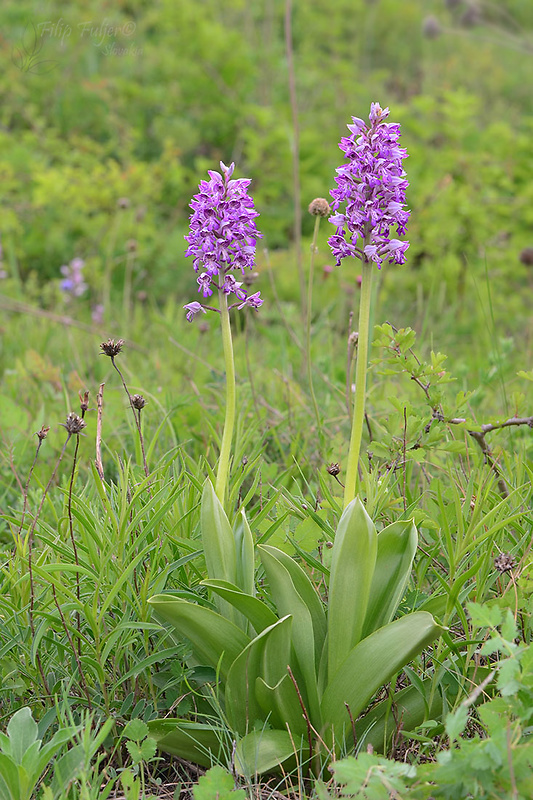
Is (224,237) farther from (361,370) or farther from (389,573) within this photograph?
(389,573)

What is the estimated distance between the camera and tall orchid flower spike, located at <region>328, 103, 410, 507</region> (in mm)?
1361

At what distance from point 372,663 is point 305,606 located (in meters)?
0.15

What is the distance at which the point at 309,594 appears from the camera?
4.94 ft

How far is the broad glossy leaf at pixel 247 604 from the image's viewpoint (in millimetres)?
1349

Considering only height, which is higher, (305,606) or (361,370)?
(361,370)

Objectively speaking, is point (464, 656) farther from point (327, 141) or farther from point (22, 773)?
point (327, 141)

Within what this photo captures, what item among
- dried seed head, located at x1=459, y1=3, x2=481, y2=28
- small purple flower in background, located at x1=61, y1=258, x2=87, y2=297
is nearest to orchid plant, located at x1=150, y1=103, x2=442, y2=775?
small purple flower in background, located at x1=61, y1=258, x2=87, y2=297

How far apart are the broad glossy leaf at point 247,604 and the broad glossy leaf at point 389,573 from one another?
8.0 inches

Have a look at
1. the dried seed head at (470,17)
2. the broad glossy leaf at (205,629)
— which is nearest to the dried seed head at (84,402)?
the broad glossy leaf at (205,629)

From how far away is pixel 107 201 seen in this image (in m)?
4.96

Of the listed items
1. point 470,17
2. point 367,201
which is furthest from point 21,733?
point 470,17

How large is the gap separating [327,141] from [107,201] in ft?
6.41

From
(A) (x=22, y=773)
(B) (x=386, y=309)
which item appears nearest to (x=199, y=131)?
(B) (x=386, y=309)

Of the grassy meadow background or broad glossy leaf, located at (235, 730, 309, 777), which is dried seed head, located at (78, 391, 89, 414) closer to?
the grassy meadow background
